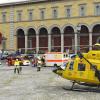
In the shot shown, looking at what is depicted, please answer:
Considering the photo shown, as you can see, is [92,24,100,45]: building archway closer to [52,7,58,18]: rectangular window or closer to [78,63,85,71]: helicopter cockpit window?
[52,7,58,18]: rectangular window

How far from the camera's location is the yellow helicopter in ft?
87.1

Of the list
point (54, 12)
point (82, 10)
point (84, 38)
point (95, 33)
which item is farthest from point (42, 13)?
point (95, 33)

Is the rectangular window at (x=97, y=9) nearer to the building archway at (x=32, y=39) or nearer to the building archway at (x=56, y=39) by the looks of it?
the building archway at (x=56, y=39)

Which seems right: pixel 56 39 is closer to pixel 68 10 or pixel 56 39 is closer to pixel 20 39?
pixel 68 10

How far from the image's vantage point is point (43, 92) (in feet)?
84.8

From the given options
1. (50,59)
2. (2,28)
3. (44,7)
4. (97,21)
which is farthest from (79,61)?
(2,28)

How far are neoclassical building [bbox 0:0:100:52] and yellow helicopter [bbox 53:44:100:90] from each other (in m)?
50.7

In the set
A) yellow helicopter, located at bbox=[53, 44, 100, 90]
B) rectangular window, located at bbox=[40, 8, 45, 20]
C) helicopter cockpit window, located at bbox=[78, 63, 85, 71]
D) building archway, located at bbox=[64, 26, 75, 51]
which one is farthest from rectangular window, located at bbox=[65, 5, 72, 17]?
helicopter cockpit window, located at bbox=[78, 63, 85, 71]

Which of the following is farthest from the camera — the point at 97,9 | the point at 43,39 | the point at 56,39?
the point at 43,39

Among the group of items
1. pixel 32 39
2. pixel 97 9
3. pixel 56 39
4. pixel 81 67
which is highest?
pixel 97 9

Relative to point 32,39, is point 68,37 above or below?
above

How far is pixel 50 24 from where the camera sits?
286 ft

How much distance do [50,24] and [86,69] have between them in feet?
198

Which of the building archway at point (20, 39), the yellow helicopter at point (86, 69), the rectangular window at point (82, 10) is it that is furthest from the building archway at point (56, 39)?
the yellow helicopter at point (86, 69)
